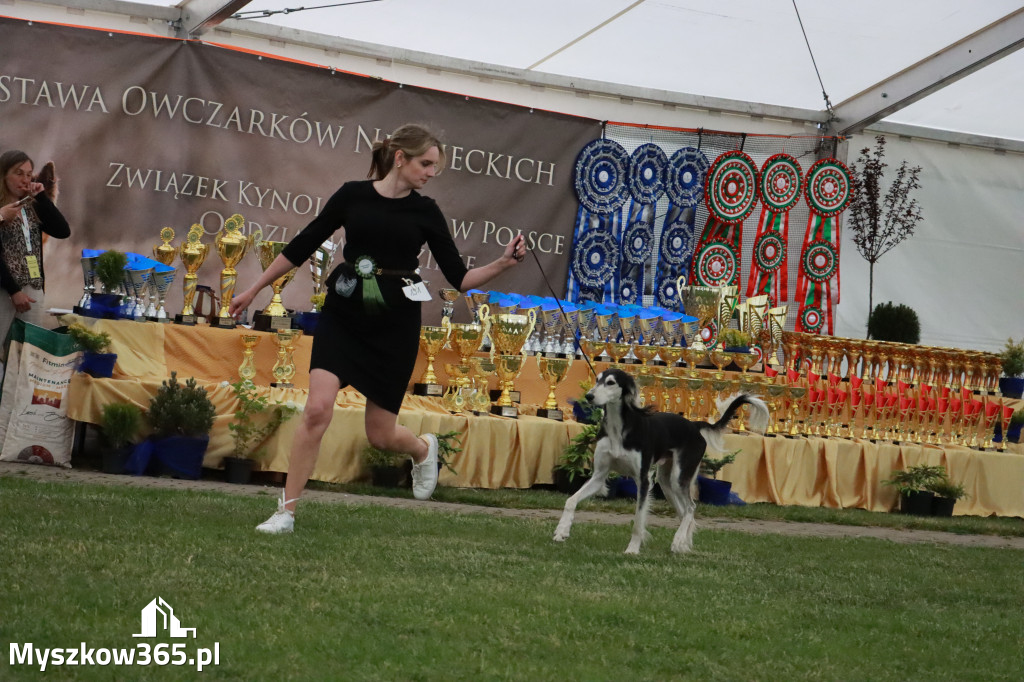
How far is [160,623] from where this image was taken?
3.30 metres

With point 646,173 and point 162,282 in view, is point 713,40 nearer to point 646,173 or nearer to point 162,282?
point 646,173

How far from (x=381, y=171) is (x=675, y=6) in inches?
223

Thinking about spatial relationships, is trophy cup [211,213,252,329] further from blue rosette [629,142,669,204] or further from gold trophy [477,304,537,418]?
blue rosette [629,142,669,204]

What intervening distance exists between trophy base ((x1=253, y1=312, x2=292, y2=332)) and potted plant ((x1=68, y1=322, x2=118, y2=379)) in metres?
1.08

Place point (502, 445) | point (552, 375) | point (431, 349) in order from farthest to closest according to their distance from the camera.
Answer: point (552, 375), point (431, 349), point (502, 445)

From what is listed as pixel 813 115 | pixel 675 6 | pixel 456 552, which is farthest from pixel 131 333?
pixel 813 115

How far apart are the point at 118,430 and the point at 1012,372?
27.1 ft

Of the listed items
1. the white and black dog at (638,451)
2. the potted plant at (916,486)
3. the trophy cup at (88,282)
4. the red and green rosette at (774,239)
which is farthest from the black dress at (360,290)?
the red and green rosette at (774,239)

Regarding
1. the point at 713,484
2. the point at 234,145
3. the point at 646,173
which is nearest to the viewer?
the point at 713,484

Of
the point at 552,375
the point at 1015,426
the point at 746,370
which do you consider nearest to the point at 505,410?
the point at 552,375

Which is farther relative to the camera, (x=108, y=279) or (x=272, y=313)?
(x=272, y=313)

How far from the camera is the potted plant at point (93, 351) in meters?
7.63

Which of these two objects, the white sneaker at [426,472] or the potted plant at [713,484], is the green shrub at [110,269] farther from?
the potted plant at [713,484]

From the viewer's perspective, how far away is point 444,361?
905 cm
